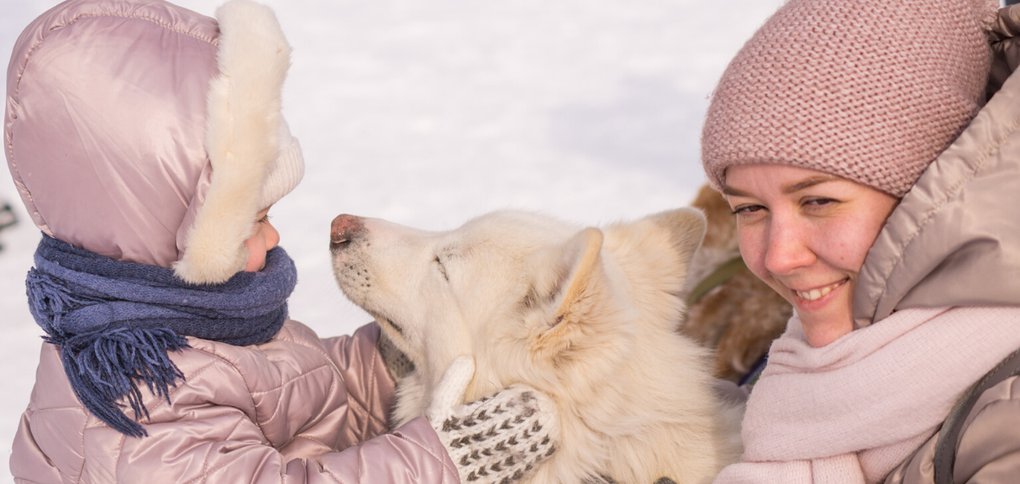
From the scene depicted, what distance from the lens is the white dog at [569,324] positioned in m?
1.94

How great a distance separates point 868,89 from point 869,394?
1.71 ft

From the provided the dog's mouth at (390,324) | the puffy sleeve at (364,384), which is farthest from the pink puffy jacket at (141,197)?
the puffy sleeve at (364,384)

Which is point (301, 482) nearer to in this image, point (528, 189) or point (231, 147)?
point (231, 147)

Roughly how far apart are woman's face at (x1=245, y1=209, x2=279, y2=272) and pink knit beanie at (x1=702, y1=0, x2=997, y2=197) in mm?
1003

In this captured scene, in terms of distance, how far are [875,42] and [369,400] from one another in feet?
5.00

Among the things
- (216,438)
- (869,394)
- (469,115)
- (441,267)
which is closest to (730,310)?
(441,267)

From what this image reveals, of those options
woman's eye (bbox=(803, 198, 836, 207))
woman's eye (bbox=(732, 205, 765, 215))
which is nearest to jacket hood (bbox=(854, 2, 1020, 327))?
woman's eye (bbox=(803, 198, 836, 207))

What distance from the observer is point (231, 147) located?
1.77m

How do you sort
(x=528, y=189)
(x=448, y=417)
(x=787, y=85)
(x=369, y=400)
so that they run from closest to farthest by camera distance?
(x=787, y=85)
(x=448, y=417)
(x=369, y=400)
(x=528, y=189)

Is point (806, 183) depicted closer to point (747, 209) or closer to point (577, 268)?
point (747, 209)

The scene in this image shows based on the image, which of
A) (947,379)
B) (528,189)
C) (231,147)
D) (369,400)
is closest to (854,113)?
(947,379)

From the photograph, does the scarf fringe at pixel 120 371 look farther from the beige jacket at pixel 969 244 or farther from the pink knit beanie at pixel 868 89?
the beige jacket at pixel 969 244

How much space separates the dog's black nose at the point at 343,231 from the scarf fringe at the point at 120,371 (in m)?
0.63

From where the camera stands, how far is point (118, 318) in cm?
179
